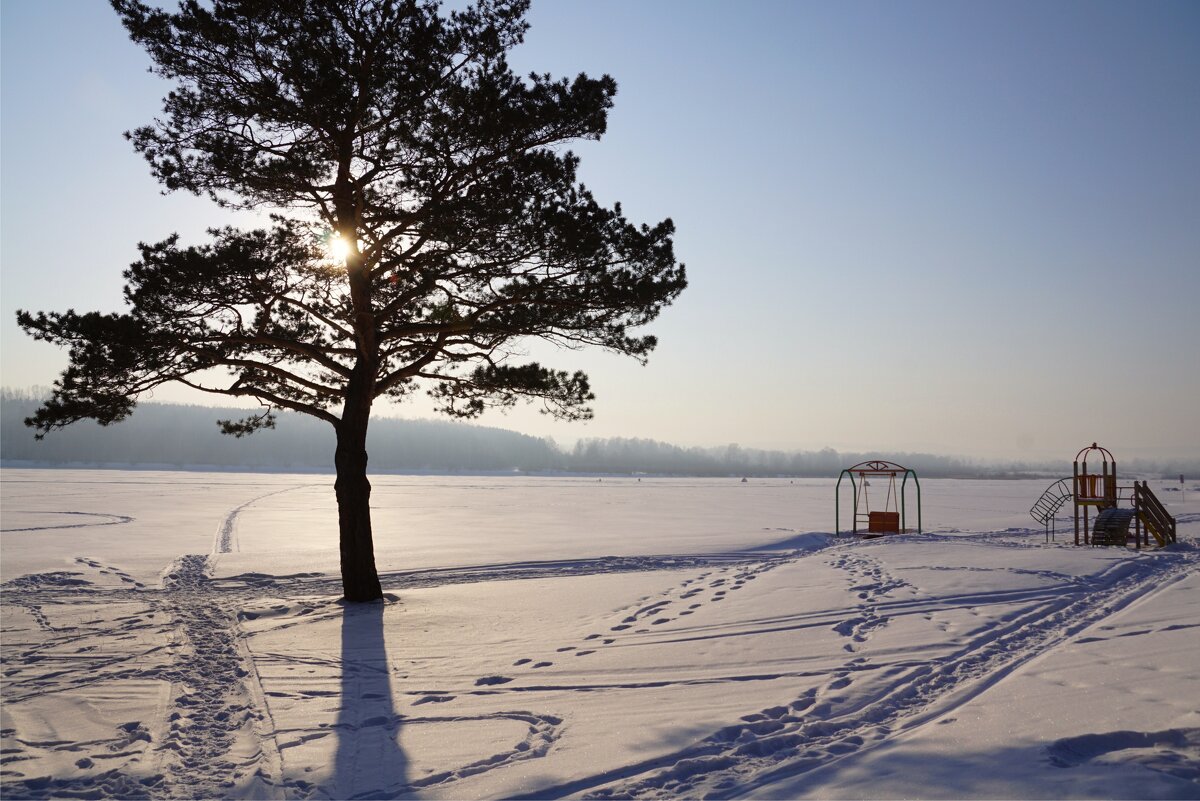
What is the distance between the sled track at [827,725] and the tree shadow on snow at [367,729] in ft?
3.40

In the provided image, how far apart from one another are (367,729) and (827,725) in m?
3.27

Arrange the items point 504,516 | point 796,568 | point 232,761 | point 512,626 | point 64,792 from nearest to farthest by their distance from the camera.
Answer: point 64,792 < point 232,761 < point 512,626 < point 796,568 < point 504,516

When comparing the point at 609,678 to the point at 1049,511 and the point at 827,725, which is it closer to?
the point at 827,725

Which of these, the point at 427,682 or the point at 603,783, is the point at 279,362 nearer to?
the point at 427,682

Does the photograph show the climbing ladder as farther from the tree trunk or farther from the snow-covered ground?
the tree trunk

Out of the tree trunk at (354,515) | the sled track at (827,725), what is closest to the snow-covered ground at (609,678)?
the sled track at (827,725)

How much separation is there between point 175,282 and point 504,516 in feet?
70.5

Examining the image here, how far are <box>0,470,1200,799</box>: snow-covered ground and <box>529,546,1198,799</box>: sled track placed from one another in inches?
1.0

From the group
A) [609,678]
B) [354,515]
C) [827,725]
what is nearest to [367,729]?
[609,678]

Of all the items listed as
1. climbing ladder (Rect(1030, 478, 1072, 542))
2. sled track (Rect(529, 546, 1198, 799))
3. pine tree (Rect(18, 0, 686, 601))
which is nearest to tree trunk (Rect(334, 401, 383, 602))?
pine tree (Rect(18, 0, 686, 601))

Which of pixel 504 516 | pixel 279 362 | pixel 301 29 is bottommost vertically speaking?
pixel 504 516

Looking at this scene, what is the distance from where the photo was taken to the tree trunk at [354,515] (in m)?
11.5

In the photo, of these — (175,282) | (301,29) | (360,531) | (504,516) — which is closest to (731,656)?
(360,531)

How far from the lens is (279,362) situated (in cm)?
1246
